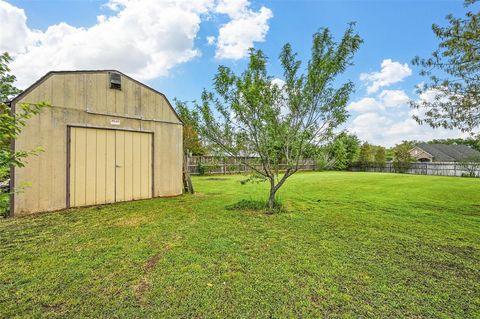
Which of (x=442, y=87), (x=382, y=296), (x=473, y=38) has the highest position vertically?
(x=473, y=38)

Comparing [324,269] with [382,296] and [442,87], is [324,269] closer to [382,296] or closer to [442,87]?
[382,296]

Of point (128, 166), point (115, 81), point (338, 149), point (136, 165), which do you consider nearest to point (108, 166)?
point (128, 166)

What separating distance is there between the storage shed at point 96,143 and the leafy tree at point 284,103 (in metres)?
2.46

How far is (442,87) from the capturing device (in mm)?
4863

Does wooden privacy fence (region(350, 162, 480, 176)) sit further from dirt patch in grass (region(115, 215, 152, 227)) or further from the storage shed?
dirt patch in grass (region(115, 215, 152, 227))

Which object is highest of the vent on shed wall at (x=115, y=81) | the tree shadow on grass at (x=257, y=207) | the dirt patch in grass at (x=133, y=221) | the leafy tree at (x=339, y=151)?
the vent on shed wall at (x=115, y=81)

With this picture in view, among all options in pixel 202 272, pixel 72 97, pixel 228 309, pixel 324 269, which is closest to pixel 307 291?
pixel 324 269

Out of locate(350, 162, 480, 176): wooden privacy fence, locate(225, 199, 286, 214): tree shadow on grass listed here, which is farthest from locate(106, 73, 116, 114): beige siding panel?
locate(350, 162, 480, 176): wooden privacy fence

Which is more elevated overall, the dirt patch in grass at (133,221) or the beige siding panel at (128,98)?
the beige siding panel at (128,98)

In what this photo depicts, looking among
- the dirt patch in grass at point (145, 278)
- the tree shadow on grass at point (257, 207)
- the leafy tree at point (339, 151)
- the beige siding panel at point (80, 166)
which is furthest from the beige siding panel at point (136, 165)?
the leafy tree at point (339, 151)

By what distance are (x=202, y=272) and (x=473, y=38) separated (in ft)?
19.0

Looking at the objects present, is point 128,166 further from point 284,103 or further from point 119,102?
point 284,103

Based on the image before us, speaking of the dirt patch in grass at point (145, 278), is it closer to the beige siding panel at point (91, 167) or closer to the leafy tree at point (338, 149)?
the leafy tree at point (338, 149)

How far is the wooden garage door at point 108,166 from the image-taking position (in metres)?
5.64
